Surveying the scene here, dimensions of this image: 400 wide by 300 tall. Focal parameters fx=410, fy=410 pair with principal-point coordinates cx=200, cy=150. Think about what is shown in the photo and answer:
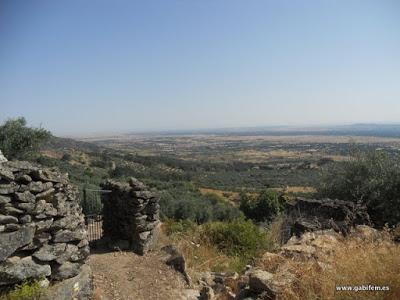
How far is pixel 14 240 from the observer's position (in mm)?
6188

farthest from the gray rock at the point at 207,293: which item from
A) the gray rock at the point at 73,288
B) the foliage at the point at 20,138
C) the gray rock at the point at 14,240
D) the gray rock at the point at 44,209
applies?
the foliage at the point at 20,138

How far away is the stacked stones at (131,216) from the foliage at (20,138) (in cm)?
1159

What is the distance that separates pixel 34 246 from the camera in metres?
6.54

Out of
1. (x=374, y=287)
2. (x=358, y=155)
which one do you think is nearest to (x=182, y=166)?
(x=358, y=155)

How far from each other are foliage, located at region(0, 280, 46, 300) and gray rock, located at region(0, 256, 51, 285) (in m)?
0.12

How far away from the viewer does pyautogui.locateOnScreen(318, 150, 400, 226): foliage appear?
13.3 m

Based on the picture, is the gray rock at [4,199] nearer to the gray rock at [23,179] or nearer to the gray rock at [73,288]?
the gray rock at [23,179]

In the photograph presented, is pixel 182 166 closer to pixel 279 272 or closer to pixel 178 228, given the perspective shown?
pixel 178 228

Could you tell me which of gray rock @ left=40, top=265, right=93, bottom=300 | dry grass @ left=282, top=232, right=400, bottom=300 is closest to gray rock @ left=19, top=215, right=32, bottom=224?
gray rock @ left=40, top=265, right=93, bottom=300

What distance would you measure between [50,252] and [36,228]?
0.47 metres

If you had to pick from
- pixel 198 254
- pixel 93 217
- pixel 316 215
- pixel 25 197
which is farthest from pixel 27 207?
pixel 316 215

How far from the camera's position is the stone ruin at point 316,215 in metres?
9.81

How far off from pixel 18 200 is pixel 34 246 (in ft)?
2.56

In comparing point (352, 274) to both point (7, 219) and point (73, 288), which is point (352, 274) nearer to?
point (73, 288)
